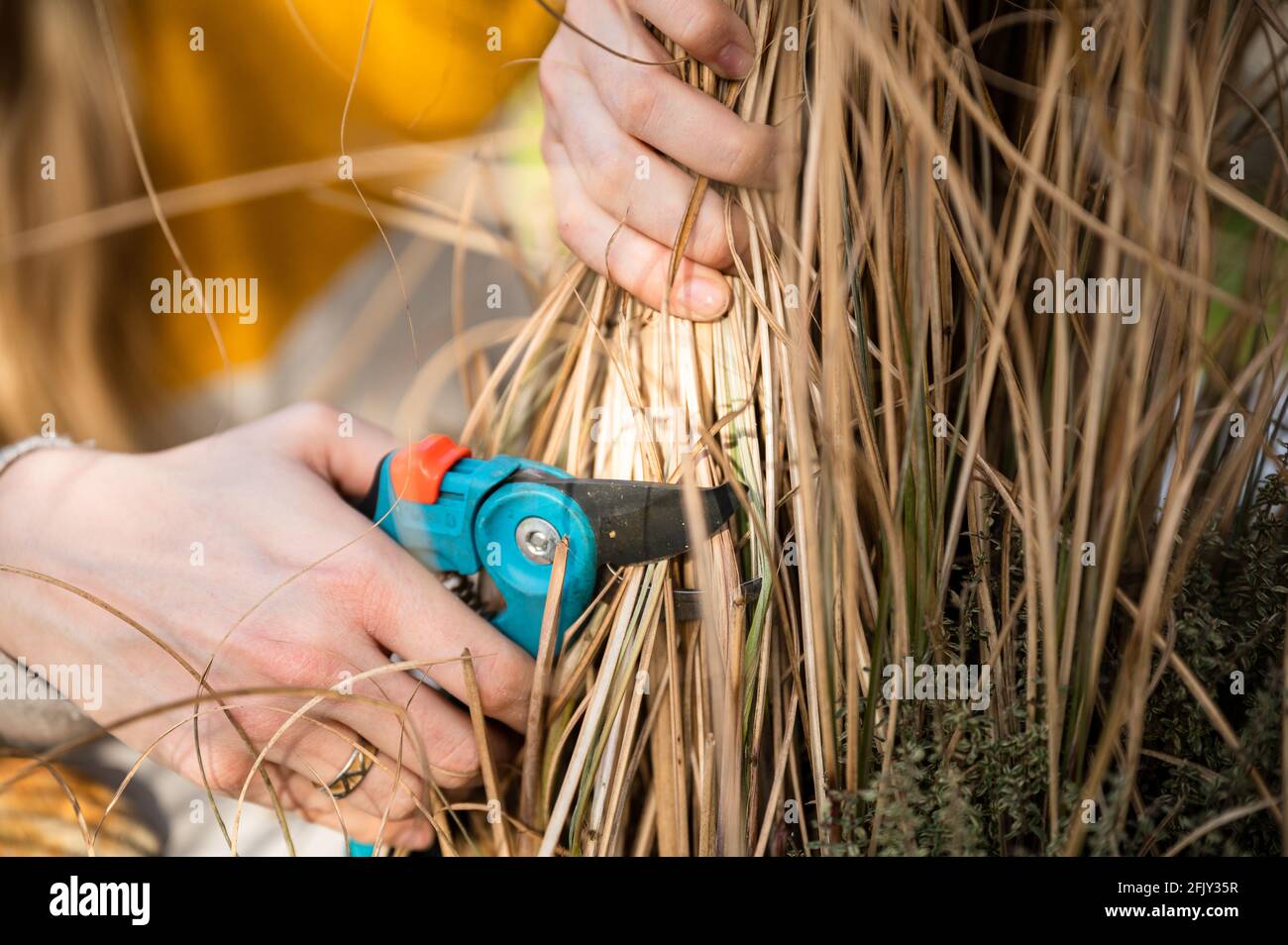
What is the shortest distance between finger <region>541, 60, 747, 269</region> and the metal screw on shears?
0.21m

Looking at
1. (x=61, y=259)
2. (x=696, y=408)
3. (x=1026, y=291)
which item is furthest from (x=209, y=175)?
(x=1026, y=291)

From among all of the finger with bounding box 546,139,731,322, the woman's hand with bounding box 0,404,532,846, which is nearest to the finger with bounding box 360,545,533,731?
the woman's hand with bounding box 0,404,532,846

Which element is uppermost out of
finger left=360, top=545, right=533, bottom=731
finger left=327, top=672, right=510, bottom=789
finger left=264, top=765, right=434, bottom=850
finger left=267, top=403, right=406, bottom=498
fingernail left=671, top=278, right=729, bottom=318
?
fingernail left=671, top=278, right=729, bottom=318

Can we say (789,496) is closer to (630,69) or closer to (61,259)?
(630,69)

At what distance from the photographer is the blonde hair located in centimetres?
58

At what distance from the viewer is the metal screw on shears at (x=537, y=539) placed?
0.51m

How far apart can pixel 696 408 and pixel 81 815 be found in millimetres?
530

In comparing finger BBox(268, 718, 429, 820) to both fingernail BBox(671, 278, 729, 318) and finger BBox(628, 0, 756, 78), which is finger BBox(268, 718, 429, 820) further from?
finger BBox(628, 0, 756, 78)

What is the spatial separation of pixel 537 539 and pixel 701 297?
197mm

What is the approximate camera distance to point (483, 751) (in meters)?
0.52

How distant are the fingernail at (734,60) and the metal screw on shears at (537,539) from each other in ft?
1.05

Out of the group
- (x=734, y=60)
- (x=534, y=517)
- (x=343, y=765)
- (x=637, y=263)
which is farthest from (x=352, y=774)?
(x=734, y=60)

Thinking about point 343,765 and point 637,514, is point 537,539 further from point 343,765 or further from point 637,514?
point 343,765

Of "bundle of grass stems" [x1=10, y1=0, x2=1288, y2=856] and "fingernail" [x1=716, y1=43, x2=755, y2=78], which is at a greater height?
"fingernail" [x1=716, y1=43, x2=755, y2=78]
